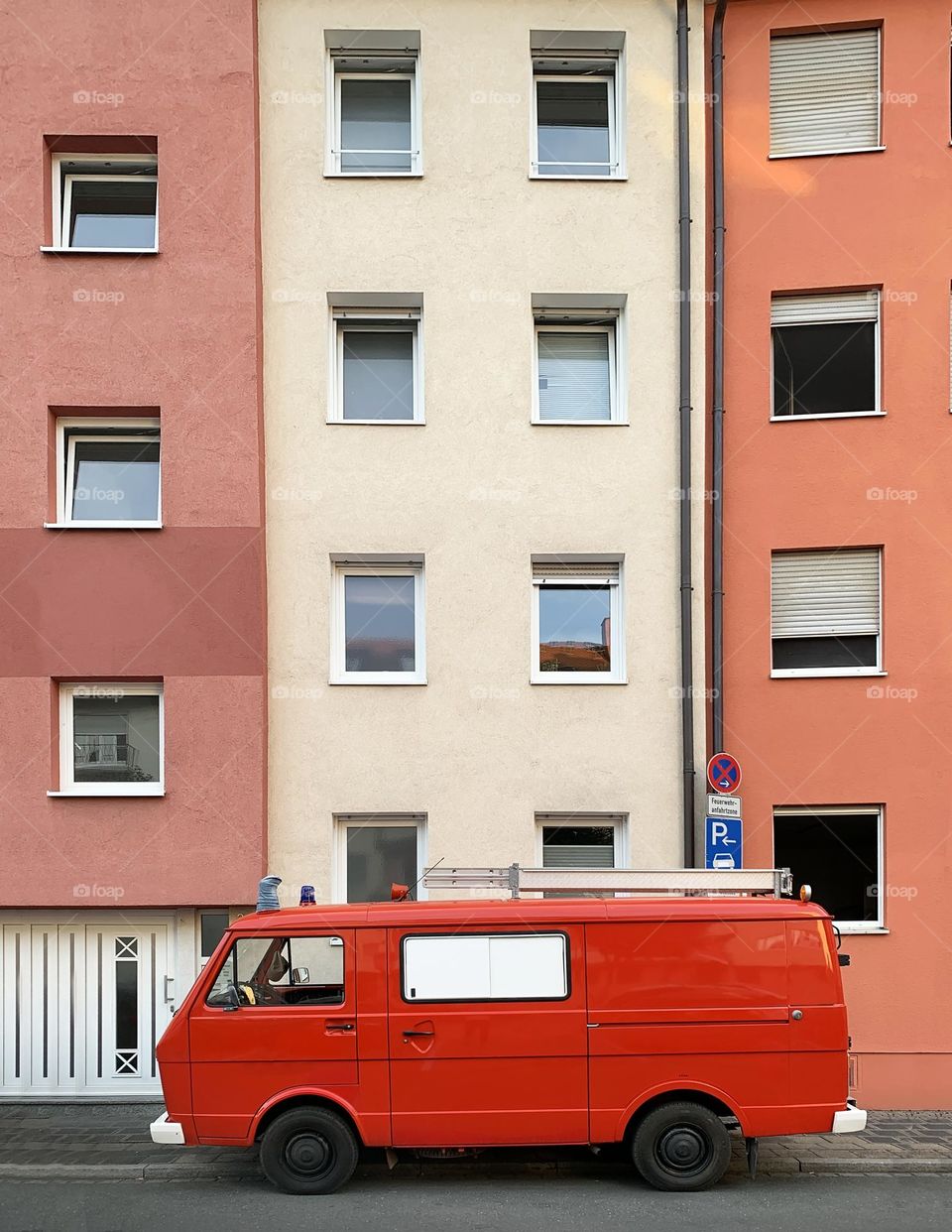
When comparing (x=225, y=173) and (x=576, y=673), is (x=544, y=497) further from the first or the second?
(x=225, y=173)

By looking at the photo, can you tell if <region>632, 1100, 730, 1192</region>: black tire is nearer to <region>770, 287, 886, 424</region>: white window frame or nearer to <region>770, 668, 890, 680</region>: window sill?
<region>770, 668, 890, 680</region>: window sill

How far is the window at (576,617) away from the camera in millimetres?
12531

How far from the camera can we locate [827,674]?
476 inches

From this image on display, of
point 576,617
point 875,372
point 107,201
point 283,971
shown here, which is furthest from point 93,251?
point 875,372

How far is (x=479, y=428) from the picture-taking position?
12398mm

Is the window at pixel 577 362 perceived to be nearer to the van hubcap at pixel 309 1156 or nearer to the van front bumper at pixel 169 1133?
the van hubcap at pixel 309 1156

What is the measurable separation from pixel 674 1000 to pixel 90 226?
1074 cm

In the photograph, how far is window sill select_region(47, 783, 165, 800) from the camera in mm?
11828

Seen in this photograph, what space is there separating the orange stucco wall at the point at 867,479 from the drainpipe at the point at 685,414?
49 cm

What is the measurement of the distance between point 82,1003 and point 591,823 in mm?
6036

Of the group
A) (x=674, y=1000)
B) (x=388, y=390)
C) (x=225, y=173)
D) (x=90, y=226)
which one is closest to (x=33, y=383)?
(x=90, y=226)

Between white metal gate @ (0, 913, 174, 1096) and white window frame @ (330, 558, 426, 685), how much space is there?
3.40 metres

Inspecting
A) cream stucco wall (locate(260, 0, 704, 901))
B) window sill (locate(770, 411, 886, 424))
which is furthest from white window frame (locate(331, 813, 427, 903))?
window sill (locate(770, 411, 886, 424))

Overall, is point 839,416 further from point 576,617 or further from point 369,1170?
point 369,1170
